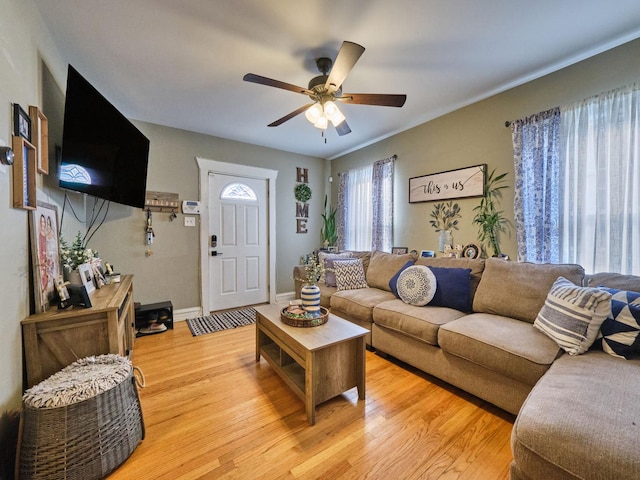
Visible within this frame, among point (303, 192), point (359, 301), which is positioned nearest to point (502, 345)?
point (359, 301)

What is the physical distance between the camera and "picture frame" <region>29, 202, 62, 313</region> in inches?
55.5

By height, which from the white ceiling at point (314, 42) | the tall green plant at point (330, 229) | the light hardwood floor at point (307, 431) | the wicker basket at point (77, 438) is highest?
the white ceiling at point (314, 42)

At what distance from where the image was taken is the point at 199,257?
352 cm

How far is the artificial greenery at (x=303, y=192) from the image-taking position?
4336 mm

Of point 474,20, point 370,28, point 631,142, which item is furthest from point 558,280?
point 370,28

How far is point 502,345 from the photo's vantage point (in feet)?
5.07

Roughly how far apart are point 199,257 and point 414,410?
10.1ft

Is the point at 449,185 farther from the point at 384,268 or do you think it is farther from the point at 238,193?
the point at 238,193

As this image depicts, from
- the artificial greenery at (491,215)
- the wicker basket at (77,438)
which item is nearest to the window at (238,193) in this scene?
the wicker basket at (77,438)

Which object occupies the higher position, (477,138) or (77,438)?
(477,138)

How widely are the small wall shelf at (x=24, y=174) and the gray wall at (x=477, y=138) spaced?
335 centimetres

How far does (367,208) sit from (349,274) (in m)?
1.32

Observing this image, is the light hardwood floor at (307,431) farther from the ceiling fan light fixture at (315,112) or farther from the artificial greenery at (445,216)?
the ceiling fan light fixture at (315,112)

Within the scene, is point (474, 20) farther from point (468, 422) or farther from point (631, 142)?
point (468, 422)
